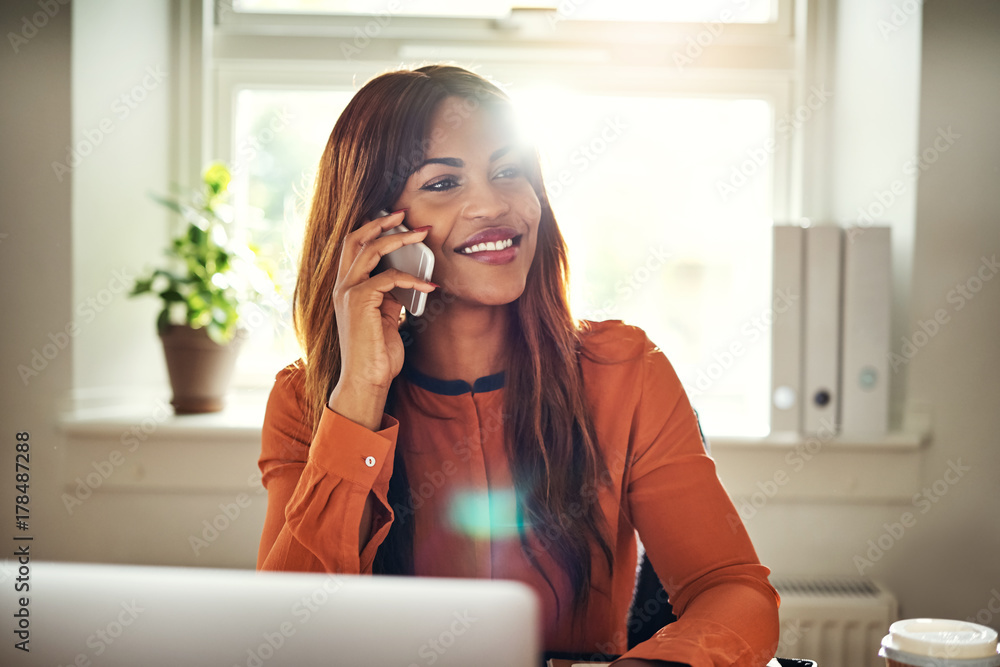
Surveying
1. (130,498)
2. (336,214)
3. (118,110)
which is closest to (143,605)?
(336,214)

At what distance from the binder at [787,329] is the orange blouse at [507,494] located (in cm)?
70

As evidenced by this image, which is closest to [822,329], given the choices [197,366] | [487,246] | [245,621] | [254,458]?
[487,246]

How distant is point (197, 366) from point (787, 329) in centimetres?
148

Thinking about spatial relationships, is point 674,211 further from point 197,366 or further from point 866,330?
point 197,366

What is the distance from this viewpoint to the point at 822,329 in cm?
177

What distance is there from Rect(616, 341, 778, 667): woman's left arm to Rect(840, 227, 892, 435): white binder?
2.63 ft

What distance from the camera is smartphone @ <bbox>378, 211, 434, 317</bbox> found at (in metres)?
1.10

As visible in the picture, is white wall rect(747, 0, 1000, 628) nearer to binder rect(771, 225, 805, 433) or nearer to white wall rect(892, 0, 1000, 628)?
white wall rect(892, 0, 1000, 628)

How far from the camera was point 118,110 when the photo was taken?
1980 millimetres

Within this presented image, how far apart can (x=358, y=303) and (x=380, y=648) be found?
78 centimetres

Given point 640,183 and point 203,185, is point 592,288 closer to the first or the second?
point 640,183

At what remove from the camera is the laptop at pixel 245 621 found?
355 mm

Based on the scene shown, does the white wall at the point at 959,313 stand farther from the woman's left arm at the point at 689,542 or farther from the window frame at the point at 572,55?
the woman's left arm at the point at 689,542

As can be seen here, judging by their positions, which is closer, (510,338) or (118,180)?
(510,338)
